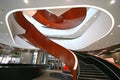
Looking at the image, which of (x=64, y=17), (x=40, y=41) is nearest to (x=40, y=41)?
(x=40, y=41)

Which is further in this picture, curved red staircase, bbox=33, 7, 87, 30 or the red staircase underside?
curved red staircase, bbox=33, 7, 87, 30

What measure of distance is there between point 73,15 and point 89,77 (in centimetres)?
713

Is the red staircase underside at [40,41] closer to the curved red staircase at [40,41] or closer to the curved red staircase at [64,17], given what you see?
the curved red staircase at [40,41]

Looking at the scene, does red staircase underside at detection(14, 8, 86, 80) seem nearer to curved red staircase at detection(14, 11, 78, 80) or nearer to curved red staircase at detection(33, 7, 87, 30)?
curved red staircase at detection(14, 11, 78, 80)

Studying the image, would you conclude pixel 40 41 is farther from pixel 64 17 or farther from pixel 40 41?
pixel 64 17

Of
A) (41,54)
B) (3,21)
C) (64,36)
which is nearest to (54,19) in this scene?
(64,36)

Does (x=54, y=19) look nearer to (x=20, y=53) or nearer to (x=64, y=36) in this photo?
(x=64, y=36)

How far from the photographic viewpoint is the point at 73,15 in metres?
11.6

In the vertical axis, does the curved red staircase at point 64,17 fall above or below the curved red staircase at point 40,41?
above

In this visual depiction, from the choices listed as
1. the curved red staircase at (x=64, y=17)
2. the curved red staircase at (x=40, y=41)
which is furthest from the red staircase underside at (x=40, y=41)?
the curved red staircase at (x=64, y=17)

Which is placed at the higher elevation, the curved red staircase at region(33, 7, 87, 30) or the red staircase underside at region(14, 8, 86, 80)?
the curved red staircase at region(33, 7, 87, 30)

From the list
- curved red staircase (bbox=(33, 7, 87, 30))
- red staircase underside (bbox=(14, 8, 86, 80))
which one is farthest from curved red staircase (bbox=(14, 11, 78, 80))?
curved red staircase (bbox=(33, 7, 87, 30))

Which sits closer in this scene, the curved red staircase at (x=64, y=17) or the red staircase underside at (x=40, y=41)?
the red staircase underside at (x=40, y=41)

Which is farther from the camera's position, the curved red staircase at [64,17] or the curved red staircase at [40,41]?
the curved red staircase at [64,17]
